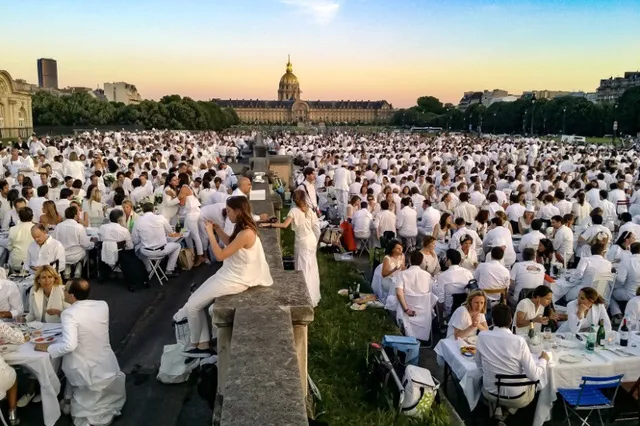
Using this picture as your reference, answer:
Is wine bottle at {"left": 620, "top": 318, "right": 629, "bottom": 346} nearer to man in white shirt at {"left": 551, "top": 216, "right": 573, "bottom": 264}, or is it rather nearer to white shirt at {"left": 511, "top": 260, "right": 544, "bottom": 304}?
white shirt at {"left": 511, "top": 260, "right": 544, "bottom": 304}

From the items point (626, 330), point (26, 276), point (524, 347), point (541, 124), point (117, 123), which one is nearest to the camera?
point (524, 347)

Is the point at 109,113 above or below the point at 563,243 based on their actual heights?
above

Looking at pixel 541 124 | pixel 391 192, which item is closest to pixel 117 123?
pixel 541 124

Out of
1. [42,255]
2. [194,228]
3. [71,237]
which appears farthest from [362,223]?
[42,255]

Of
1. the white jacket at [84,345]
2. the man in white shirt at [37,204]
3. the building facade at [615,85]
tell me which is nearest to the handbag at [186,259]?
the man in white shirt at [37,204]

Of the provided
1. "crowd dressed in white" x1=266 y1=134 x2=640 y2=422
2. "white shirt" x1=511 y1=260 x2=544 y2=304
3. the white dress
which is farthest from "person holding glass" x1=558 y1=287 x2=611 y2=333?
the white dress

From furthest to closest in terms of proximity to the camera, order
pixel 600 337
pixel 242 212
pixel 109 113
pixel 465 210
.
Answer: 1. pixel 109 113
2. pixel 465 210
3. pixel 600 337
4. pixel 242 212

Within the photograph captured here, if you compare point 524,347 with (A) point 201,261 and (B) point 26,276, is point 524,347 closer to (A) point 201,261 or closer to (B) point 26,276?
(B) point 26,276

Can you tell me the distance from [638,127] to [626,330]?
2311 inches

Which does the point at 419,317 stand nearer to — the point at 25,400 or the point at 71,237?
the point at 25,400

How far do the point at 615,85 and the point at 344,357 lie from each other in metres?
134

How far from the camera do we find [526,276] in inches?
309

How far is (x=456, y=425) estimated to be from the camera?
5230 mm

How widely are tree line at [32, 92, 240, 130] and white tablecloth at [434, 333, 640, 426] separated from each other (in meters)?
66.2
